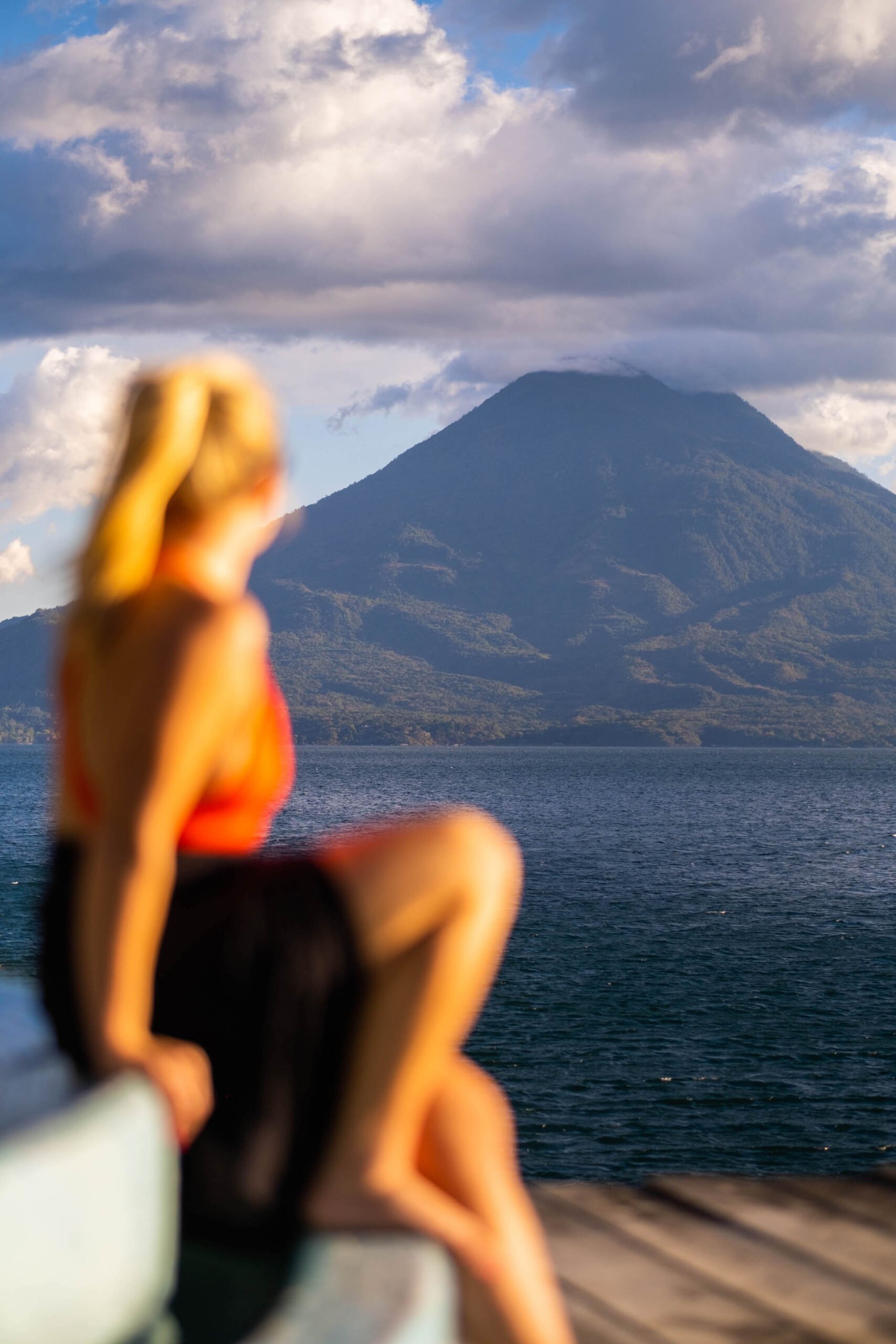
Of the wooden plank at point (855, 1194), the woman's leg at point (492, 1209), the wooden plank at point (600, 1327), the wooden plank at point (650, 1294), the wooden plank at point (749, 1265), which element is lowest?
the wooden plank at point (855, 1194)

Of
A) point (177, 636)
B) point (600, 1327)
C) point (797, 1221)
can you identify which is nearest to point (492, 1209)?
point (177, 636)

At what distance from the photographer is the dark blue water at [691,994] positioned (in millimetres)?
27406

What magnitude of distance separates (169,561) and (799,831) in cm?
9052

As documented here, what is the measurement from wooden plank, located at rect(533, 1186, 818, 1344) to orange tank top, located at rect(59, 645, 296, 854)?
6.50 ft

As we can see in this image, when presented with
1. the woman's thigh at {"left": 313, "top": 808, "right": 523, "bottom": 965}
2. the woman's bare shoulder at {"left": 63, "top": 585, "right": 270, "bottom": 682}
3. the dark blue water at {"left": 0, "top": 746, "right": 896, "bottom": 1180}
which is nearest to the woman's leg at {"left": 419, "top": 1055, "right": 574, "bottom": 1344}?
the woman's thigh at {"left": 313, "top": 808, "right": 523, "bottom": 965}

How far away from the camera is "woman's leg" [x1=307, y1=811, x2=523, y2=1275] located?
6.89ft

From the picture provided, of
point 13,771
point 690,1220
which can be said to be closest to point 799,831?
point 690,1220

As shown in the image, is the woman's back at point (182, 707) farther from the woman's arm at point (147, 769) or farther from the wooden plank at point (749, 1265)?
the wooden plank at point (749, 1265)

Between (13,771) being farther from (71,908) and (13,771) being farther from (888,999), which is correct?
(71,908)

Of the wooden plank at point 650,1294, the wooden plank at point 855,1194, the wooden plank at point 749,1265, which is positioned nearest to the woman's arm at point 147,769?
the wooden plank at point 650,1294

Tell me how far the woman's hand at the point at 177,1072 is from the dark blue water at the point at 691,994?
78.4 ft

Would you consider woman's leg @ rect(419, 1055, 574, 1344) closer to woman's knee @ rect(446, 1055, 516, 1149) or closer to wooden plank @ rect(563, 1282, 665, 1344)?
woman's knee @ rect(446, 1055, 516, 1149)

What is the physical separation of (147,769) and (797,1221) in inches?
121

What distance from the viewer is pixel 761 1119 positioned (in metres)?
28.6
